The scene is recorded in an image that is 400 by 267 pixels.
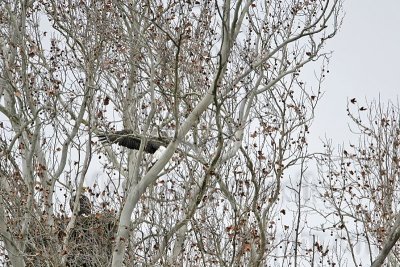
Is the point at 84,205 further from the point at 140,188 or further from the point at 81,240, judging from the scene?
the point at 140,188

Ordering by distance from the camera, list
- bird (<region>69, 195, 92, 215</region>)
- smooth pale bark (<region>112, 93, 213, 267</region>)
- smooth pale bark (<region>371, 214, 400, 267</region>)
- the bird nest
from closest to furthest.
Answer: smooth pale bark (<region>371, 214, 400, 267</region>) → smooth pale bark (<region>112, 93, 213, 267</region>) → the bird nest → bird (<region>69, 195, 92, 215</region>)

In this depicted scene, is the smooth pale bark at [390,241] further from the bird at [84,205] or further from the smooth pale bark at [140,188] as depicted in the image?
the bird at [84,205]

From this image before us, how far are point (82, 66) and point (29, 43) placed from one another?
1.79 meters

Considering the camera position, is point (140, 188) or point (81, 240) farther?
point (81, 240)

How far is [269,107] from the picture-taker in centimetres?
1049

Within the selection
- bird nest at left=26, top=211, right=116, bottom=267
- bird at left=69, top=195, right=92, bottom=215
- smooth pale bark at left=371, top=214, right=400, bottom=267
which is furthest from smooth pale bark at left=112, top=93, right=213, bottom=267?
smooth pale bark at left=371, top=214, right=400, bottom=267

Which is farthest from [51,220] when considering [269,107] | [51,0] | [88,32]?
[269,107]

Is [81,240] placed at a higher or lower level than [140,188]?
lower

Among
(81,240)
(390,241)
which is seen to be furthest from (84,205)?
(390,241)

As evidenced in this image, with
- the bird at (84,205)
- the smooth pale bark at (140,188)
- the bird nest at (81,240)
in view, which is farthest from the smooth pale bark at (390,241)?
the bird at (84,205)

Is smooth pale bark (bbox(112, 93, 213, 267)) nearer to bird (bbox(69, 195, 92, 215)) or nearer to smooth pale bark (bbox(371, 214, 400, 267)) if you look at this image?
bird (bbox(69, 195, 92, 215))

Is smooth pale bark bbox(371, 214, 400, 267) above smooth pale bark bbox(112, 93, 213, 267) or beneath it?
beneath

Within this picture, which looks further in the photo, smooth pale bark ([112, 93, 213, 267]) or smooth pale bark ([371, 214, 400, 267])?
smooth pale bark ([112, 93, 213, 267])

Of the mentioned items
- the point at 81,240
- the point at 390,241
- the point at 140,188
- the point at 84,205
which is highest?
the point at 84,205
